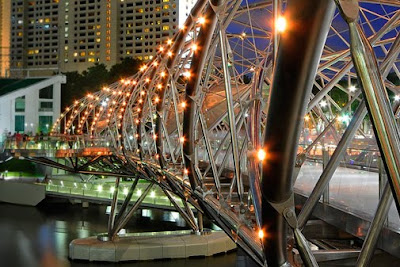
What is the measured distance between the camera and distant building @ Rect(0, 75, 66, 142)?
96.1m

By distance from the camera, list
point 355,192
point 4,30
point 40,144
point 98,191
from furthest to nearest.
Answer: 1. point 4,30
2. point 98,191
3. point 40,144
4. point 355,192

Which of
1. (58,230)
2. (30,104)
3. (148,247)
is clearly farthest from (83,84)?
(148,247)

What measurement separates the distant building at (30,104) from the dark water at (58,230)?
40.4m

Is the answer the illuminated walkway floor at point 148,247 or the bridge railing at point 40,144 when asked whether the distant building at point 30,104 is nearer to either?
the bridge railing at point 40,144


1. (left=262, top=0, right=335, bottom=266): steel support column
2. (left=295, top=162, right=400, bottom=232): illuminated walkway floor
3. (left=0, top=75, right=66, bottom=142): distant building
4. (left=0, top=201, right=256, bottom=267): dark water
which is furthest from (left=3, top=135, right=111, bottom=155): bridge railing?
(left=0, top=75, right=66, bottom=142): distant building

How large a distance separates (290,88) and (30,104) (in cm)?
9898

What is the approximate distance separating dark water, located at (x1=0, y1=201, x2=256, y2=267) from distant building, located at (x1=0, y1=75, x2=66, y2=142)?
1591 inches

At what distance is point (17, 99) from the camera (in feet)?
326

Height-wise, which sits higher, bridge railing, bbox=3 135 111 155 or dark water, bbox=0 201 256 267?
bridge railing, bbox=3 135 111 155

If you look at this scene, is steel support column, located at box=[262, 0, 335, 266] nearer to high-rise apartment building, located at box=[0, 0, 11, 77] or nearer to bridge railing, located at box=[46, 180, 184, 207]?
bridge railing, located at box=[46, 180, 184, 207]

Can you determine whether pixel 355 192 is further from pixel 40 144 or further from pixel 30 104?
pixel 30 104

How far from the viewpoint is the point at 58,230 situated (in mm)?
43375

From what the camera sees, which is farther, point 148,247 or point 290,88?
point 148,247

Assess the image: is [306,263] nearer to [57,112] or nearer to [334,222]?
[334,222]
